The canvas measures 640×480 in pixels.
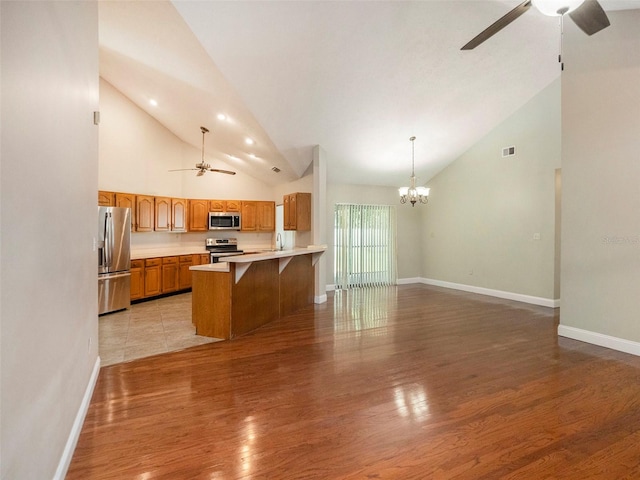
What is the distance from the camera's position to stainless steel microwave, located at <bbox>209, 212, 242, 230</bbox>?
7883 mm

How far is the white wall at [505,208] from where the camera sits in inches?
229

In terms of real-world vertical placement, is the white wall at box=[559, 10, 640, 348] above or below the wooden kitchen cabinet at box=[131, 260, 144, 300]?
above

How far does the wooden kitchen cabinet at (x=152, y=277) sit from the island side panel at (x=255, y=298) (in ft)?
10.1

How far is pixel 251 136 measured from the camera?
223 inches

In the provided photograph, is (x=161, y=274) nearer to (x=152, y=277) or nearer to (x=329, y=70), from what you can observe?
(x=152, y=277)

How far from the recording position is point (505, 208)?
258 inches

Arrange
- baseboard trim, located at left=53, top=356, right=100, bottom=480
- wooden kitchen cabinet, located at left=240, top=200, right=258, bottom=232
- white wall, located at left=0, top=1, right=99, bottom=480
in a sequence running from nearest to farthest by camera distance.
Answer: white wall, located at left=0, top=1, right=99, bottom=480 < baseboard trim, located at left=53, top=356, right=100, bottom=480 < wooden kitchen cabinet, located at left=240, top=200, right=258, bottom=232

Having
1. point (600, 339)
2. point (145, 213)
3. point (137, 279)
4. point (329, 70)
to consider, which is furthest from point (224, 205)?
point (600, 339)

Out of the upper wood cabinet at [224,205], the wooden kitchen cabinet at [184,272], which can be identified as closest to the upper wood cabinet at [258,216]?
the upper wood cabinet at [224,205]

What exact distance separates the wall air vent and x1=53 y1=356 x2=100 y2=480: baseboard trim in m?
7.51

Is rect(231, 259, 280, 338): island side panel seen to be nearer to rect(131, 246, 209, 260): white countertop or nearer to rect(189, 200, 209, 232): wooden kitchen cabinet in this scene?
rect(131, 246, 209, 260): white countertop

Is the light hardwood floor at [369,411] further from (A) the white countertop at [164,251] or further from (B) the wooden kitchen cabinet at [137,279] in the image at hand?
(A) the white countertop at [164,251]

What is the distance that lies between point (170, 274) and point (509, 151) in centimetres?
757

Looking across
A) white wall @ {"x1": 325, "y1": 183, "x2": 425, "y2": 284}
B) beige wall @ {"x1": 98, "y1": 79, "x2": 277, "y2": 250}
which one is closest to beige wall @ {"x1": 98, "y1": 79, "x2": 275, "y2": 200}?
beige wall @ {"x1": 98, "y1": 79, "x2": 277, "y2": 250}
